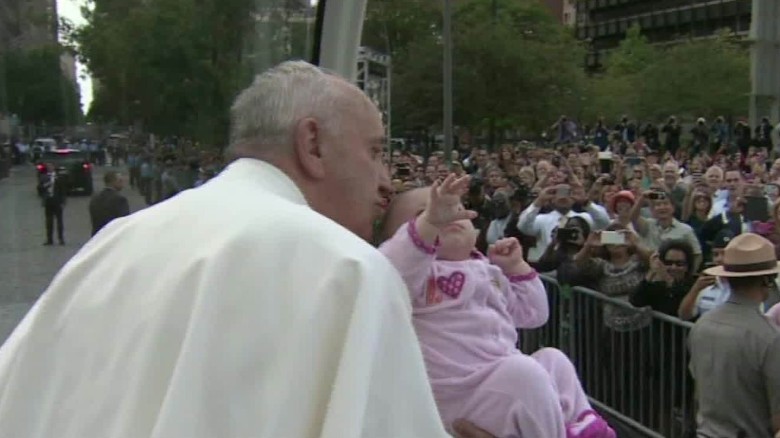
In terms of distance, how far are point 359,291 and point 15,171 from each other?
3.51m

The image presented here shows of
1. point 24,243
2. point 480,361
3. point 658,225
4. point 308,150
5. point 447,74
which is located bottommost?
point 658,225

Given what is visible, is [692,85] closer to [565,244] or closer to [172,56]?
[565,244]

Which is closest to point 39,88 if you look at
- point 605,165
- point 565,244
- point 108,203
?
point 108,203

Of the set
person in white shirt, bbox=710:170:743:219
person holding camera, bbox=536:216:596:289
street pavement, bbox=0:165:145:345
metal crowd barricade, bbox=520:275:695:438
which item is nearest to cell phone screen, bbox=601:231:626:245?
metal crowd barricade, bbox=520:275:695:438

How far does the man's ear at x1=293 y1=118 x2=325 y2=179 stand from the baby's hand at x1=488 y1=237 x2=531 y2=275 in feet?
5.99

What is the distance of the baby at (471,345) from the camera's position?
10.1ft

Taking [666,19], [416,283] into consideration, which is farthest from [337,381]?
[666,19]

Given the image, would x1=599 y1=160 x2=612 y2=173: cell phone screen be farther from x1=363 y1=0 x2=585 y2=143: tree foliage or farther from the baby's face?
x1=363 y1=0 x2=585 y2=143: tree foliage

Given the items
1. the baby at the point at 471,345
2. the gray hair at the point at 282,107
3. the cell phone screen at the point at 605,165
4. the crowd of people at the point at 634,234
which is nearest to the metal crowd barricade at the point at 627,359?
the crowd of people at the point at 634,234

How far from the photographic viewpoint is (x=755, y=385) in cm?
468

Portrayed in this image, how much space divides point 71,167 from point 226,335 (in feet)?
11.8

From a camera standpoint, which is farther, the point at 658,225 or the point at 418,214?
the point at 658,225

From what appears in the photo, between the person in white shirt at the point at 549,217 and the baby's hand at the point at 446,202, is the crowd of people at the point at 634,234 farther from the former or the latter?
the baby's hand at the point at 446,202

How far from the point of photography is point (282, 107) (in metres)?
1.72
